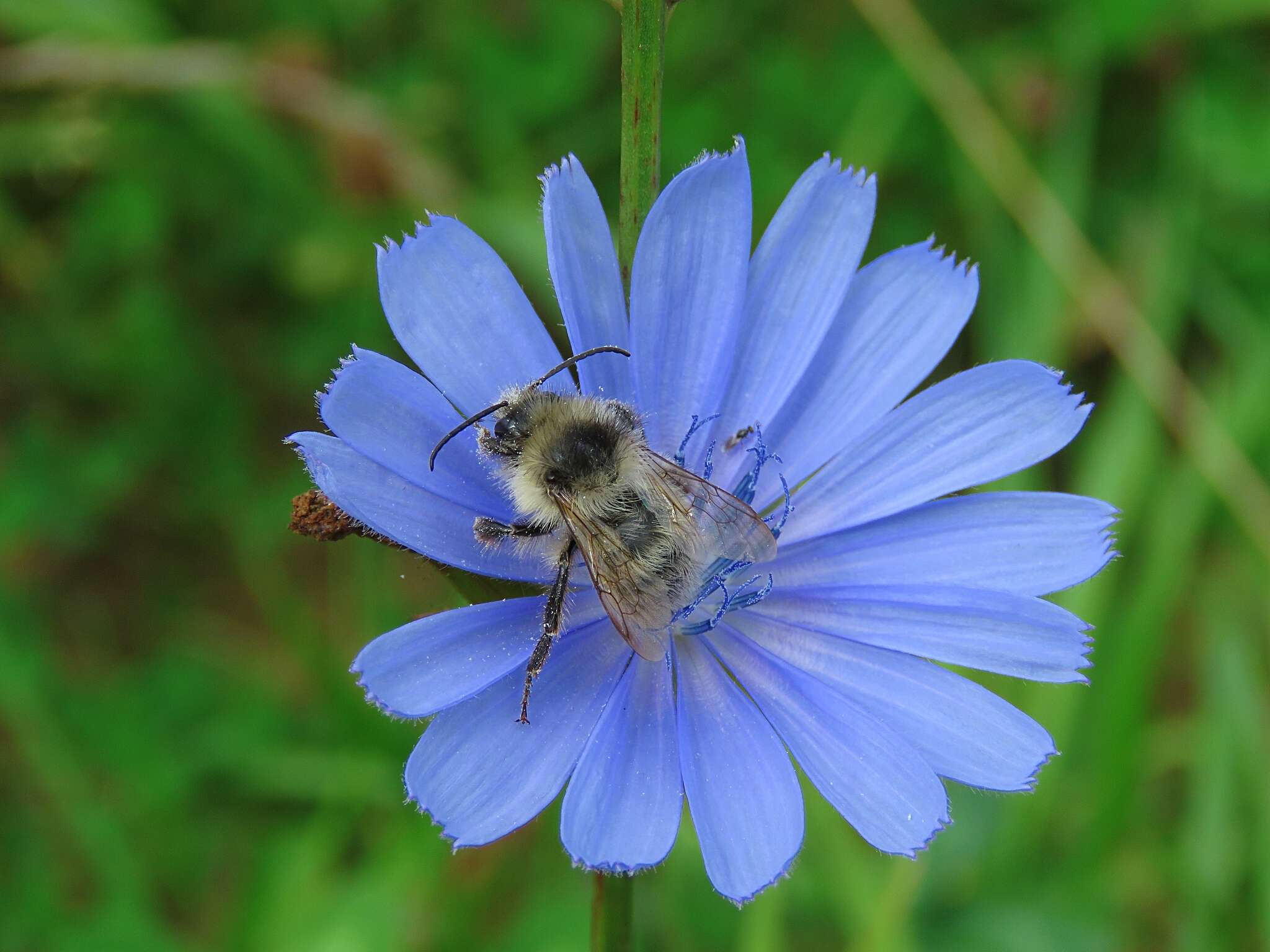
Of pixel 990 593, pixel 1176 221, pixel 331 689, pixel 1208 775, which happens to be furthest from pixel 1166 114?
pixel 331 689

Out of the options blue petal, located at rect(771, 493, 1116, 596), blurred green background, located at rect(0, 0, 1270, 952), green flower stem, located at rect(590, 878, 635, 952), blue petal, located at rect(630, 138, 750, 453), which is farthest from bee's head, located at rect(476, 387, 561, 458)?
blurred green background, located at rect(0, 0, 1270, 952)

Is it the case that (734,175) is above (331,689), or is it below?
above

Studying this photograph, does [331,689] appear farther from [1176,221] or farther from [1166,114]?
[1166,114]

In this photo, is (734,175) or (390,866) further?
(390,866)

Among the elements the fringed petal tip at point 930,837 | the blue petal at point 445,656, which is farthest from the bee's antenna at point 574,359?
the fringed petal tip at point 930,837

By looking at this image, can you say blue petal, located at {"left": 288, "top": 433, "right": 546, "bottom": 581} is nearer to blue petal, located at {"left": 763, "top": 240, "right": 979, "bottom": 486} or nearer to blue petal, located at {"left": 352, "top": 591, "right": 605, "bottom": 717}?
blue petal, located at {"left": 352, "top": 591, "right": 605, "bottom": 717}

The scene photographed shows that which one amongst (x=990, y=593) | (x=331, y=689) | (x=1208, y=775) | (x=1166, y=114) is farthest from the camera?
(x=1166, y=114)

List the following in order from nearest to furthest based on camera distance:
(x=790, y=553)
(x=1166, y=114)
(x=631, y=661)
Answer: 1. (x=631, y=661)
2. (x=790, y=553)
3. (x=1166, y=114)
